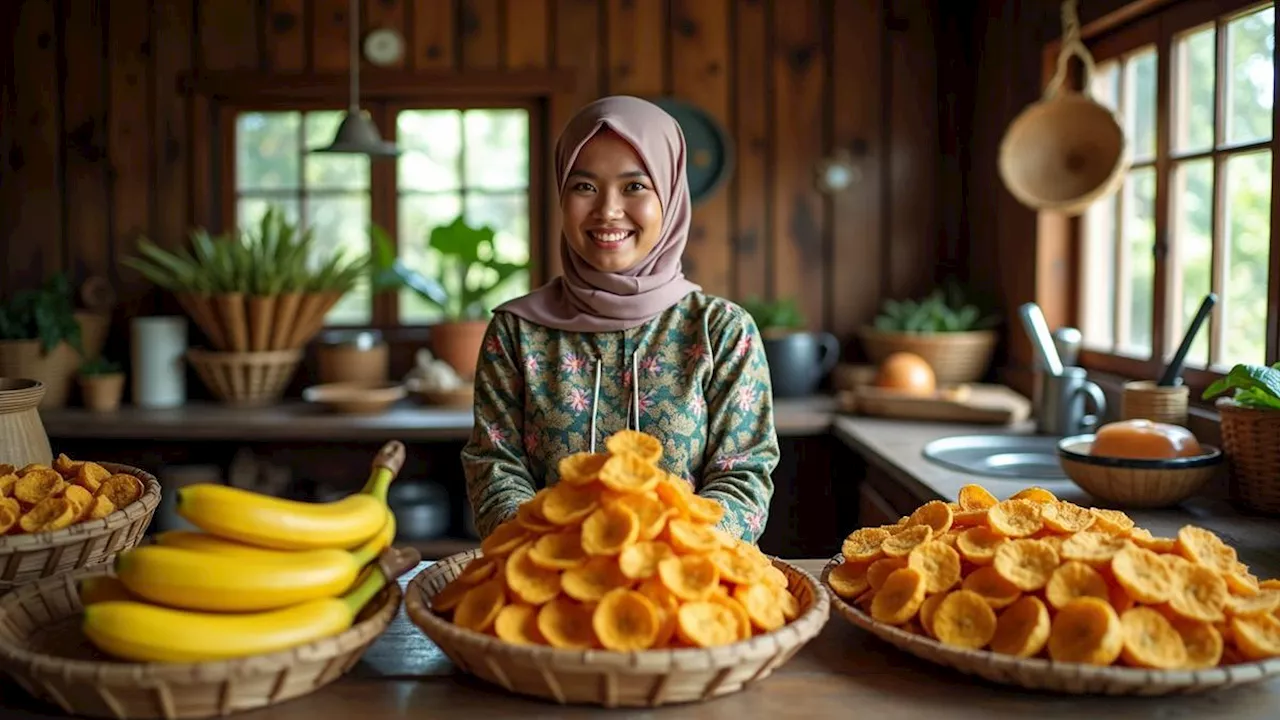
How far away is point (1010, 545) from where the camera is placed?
4.13 feet

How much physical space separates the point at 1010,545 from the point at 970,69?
307 centimetres

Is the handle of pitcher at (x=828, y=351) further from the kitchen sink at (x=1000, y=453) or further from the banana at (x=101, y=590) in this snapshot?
the banana at (x=101, y=590)

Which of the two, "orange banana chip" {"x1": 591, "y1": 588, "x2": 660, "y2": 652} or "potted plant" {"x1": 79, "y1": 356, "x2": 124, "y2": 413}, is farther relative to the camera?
"potted plant" {"x1": 79, "y1": 356, "x2": 124, "y2": 413}

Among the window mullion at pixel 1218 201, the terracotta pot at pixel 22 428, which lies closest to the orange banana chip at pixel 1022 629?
the terracotta pot at pixel 22 428

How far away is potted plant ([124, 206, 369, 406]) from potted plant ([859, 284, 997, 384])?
5.52ft

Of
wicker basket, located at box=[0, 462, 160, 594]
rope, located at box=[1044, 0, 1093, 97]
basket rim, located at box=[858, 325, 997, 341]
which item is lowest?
wicker basket, located at box=[0, 462, 160, 594]

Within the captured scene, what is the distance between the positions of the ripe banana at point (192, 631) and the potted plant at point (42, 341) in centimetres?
289

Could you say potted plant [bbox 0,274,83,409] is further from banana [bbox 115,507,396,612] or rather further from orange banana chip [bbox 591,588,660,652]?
orange banana chip [bbox 591,588,660,652]

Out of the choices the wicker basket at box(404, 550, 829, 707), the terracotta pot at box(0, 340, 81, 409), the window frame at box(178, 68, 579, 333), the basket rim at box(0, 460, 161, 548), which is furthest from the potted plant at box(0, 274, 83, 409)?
the wicker basket at box(404, 550, 829, 707)

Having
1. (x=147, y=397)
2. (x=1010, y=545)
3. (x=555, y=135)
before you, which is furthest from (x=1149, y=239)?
(x=147, y=397)

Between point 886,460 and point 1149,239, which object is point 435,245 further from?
point 1149,239

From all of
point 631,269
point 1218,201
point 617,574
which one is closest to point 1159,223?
point 1218,201

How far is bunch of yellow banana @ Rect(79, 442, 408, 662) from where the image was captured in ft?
3.56

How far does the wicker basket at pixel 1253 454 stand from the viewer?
201 centimetres
